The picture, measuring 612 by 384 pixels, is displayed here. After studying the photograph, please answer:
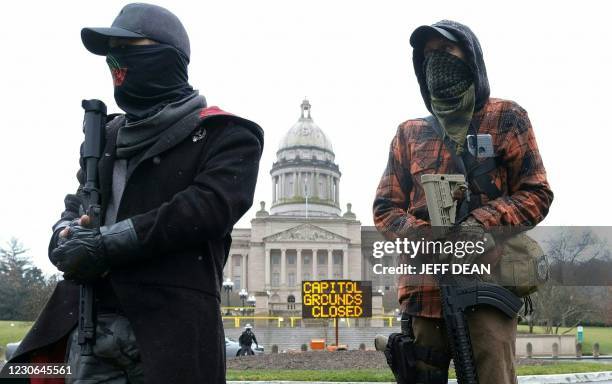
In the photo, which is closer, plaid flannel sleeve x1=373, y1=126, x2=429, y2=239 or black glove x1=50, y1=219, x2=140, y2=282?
black glove x1=50, y1=219, x2=140, y2=282

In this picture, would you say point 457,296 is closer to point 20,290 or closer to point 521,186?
point 521,186

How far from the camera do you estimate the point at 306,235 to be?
87125 millimetres

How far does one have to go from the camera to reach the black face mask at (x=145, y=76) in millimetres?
2666

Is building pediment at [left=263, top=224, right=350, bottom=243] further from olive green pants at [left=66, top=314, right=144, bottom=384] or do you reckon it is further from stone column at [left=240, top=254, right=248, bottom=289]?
olive green pants at [left=66, top=314, right=144, bottom=384]

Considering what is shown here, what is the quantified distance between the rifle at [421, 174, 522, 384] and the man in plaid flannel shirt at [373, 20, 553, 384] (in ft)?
0.25

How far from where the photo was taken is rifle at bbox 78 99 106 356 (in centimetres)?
242

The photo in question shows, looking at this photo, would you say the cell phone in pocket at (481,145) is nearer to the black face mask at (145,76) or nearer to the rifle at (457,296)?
the rifle at (457,296)

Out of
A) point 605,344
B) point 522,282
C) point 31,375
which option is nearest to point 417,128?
point 522,282

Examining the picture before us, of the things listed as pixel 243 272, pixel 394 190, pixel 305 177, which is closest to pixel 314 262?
pixel 243 272

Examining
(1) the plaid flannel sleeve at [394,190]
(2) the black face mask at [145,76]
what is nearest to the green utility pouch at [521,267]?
(1) the plaid flannel sleeve at [394,190]

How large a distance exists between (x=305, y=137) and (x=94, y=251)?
9733 centimetres

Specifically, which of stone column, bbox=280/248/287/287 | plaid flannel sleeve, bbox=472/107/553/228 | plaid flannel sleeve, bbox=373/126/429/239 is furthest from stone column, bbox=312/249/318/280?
plaid flannel sleeve, bbox=472/107/553/228

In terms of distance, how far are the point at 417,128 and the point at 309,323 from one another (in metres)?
41.4

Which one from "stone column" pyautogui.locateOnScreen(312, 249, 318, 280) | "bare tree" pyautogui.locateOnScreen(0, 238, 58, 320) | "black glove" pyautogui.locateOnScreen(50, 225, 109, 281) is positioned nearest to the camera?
"black glove" pyautogui.locateOnScreen(50, 225, 109, 281)
